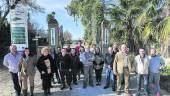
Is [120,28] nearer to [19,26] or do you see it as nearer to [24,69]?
[19,26]

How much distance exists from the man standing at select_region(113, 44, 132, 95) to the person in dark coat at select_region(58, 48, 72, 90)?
205cm

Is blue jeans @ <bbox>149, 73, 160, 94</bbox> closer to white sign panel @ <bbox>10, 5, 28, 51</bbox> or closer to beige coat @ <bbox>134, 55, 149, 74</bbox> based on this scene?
beige coat @ <bbox>134, 55, 149, 74</bbox>

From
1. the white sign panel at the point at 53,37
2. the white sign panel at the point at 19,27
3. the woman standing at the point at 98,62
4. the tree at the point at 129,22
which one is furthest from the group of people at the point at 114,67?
the tree at the point at 129,22

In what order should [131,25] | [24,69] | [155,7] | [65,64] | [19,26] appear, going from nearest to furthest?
[24,69] → [65,64] → [19,26] → [155,7] → [131,25]

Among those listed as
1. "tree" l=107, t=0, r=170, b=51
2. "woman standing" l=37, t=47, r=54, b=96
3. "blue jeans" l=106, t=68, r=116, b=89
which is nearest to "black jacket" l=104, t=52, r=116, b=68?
"blue jeans" l=106, t=68, r=116, b=89

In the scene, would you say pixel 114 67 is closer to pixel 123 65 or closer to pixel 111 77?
pixel 123 65

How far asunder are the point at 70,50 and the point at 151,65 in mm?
3716

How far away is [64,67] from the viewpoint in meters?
15.9

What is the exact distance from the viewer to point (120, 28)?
29.7m

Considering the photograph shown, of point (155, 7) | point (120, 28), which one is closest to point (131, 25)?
point (120, 28)

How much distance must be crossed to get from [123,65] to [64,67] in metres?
2.55

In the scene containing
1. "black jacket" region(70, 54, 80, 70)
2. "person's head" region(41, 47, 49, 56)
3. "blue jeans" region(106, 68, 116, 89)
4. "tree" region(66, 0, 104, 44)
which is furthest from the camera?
"tree" region(66, 0, 104, 44)

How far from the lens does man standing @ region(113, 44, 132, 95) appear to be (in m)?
14.4

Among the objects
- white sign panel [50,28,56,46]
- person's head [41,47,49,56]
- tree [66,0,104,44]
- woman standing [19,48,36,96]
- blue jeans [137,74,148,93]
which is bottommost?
blue jeans [137,74,148,93]
